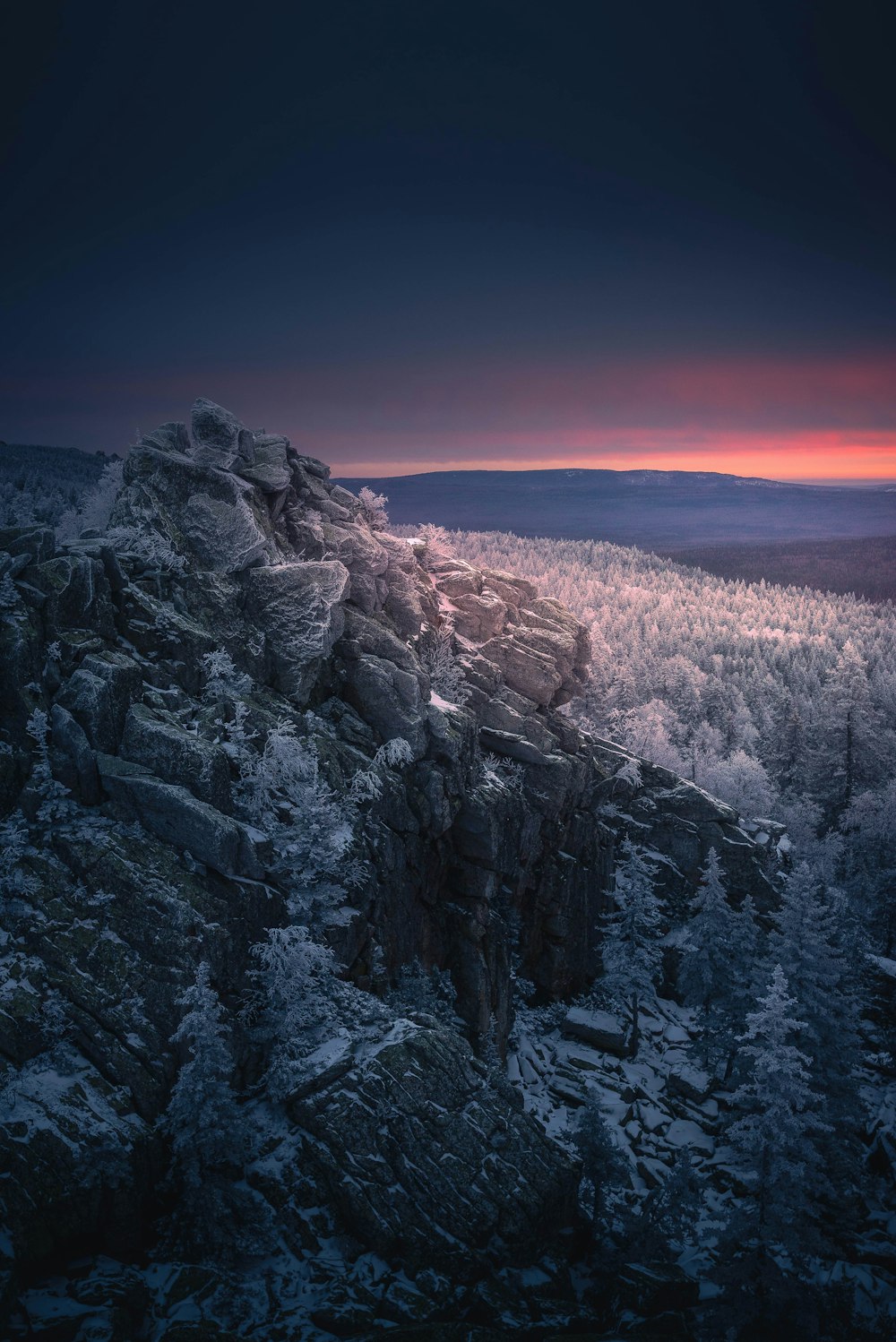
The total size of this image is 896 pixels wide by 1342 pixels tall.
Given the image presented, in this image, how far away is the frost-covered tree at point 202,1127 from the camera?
585 inches

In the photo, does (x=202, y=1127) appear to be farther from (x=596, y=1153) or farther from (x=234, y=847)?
(x=596, y=1153)

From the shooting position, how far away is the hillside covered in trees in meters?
15.1

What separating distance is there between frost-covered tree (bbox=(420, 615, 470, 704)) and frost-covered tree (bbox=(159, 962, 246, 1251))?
18.7 m

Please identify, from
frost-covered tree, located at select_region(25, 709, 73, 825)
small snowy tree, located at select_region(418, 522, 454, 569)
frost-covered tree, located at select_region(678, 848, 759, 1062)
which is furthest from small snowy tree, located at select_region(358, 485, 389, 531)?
frost-covered tree, located at select_region(678, 848, 759, 1062)

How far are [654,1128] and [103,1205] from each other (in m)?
24.6

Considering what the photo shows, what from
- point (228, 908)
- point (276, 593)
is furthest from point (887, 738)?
point (228, 908)

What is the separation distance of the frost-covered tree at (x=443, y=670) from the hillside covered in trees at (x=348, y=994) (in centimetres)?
20

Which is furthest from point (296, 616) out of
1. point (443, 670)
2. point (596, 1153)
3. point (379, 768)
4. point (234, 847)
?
point (596, 1153)

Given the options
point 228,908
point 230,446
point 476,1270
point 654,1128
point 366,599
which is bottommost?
point 654,1128

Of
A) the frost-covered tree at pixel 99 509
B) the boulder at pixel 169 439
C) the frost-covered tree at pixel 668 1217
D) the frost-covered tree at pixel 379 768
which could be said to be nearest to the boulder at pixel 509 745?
the frost-covered tree at pixel 379 768

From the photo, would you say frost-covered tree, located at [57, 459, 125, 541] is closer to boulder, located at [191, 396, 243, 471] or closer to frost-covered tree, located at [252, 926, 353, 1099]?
boulder, located at [191, 396, 243, 471]

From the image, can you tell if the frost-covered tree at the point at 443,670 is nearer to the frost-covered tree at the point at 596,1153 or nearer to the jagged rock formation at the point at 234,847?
the jagged rock formation at the point at 234,847

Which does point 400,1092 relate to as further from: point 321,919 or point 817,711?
point 817,711

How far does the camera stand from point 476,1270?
54.7 ft
